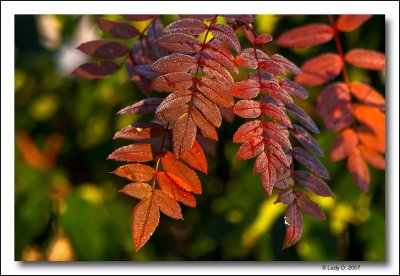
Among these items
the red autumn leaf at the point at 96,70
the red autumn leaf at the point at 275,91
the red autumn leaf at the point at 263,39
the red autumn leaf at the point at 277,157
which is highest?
the red autumn leaf at the point at 263,39

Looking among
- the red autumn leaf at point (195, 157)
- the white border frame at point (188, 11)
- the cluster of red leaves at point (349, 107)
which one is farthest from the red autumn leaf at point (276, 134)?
the white border frame at point (188, 11)

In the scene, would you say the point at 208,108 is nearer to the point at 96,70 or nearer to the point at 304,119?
the point at 304,119

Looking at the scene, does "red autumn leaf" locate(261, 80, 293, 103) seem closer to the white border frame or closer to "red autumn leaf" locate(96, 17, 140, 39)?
"red autumn leaf" locate(96, 17, 140, 39)

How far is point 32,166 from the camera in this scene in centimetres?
214

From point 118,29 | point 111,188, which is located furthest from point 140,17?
point 111,188

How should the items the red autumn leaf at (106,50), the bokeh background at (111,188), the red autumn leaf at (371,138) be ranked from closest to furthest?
the red autumn leaf at (106,50) < the red autumn leaf at (371,138) < the bokeh background at (111,188)

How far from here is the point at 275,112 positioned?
88 cm

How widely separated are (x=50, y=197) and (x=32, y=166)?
0.67 feet

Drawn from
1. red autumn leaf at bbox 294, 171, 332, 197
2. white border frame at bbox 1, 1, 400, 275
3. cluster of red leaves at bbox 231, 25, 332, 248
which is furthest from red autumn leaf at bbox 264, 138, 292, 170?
white border frame at bbox 1, 1, 400, 275

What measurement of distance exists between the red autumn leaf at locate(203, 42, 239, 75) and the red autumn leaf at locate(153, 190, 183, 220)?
21 centimetres

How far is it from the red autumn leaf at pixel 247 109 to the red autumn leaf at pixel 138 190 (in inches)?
7.1

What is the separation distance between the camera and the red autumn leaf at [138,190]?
2.94ft

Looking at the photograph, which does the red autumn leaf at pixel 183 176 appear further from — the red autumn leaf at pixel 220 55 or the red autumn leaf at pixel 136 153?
the red autumn leaf at pixel 220 55

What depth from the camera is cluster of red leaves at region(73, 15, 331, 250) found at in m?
0.84
